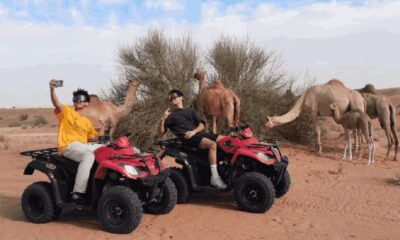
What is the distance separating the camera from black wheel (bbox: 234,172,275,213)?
702 centimetres

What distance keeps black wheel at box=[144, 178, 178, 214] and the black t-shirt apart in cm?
98

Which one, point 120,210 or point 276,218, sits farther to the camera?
point 276,218

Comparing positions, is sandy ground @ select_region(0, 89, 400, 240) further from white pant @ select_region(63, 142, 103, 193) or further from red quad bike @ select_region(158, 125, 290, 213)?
white pant @ select_region(63, 142, 103, 193)

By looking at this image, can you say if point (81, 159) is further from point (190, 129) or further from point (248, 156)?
point (248, 156)

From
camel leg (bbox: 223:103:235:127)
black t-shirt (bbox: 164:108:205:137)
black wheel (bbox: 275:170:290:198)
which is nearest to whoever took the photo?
black t-shirt (bbox: 164:108:205:137)

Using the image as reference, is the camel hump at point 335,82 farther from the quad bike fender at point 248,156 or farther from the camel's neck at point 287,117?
the quad bike fender at point 248,156

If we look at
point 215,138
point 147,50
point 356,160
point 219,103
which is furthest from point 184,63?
point 215,138

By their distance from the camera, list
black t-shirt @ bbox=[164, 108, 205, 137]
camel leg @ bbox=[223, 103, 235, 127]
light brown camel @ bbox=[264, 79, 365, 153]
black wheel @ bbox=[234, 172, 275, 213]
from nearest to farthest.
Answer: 1. black wheel @ bbox=[234, 172, 275, 213]
2. black t-shirt @ bbox=[164, 108, 205, 137]
3. camel leg @ bbox=[223, 103, 235, 127]
4. light brown camel @ bbox=[264, 79, 365, 153]

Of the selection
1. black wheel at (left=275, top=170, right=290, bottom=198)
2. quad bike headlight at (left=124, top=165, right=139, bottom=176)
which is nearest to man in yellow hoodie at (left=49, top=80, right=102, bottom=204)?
quad bike headlight at (left=124, top=165, right=139, bottom=176)

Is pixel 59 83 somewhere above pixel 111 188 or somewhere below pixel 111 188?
above

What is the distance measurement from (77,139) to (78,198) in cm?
82

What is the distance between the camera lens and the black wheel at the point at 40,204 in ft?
22.2

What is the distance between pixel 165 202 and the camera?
7109 millimetres

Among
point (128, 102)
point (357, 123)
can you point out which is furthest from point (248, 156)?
point (357, 123)
